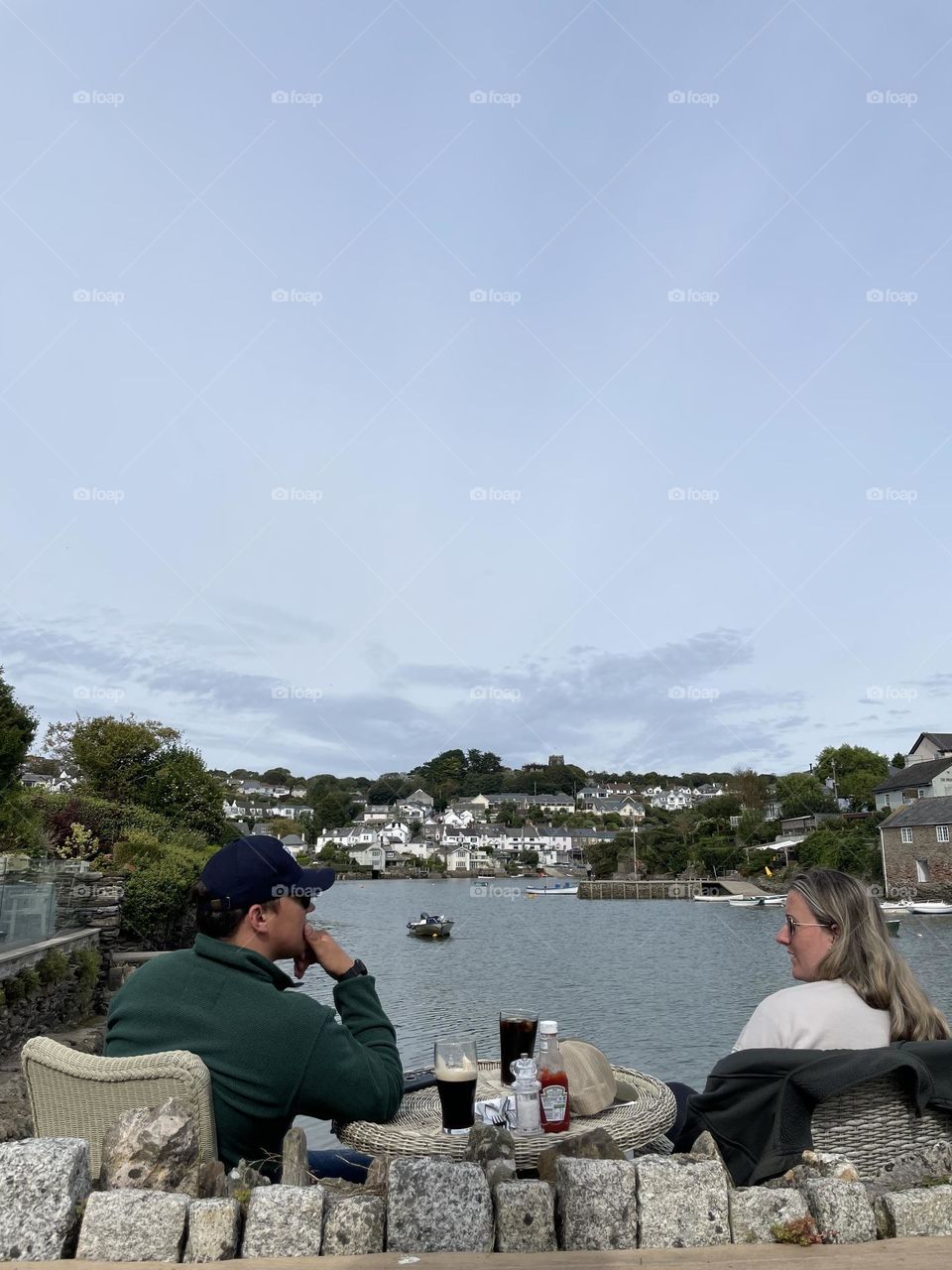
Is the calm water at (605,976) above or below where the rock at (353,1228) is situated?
below

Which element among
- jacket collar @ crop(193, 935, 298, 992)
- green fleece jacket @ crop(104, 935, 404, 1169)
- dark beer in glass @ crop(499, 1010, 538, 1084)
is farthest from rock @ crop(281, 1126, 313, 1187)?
dark beer in glass @ crop(499, 1010, 538, 1084)

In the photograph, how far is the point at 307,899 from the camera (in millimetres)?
2986

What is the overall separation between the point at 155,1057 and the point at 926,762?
226 feet

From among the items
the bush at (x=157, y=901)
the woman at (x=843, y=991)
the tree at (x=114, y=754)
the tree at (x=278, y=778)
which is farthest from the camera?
the tree at (x=278, y=778)

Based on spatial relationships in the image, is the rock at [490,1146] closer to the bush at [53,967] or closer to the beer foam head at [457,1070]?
the beer foam head at [457,1070]

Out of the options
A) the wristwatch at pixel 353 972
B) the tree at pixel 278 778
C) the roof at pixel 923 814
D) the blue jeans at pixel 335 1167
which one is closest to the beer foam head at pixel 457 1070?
the wristwatch at pixel 353 972

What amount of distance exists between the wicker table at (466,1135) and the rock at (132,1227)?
688mm

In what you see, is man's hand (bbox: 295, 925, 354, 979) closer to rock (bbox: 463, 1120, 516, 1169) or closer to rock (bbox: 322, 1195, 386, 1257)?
rock (bbox: 463, 1120, 516, 1169)

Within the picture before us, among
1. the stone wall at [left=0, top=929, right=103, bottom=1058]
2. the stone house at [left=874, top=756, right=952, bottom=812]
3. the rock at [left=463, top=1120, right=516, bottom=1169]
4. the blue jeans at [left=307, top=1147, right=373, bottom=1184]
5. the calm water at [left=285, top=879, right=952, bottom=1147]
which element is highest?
the stone house at [left=874, top=756, right=952, bottom=812]

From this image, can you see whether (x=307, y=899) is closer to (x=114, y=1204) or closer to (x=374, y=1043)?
(x=374, y=1043)

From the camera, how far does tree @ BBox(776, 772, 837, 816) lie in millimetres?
94812

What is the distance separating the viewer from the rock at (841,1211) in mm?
1976

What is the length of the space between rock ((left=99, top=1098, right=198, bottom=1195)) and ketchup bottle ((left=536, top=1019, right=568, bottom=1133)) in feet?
3.02

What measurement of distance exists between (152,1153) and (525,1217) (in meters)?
0.81
